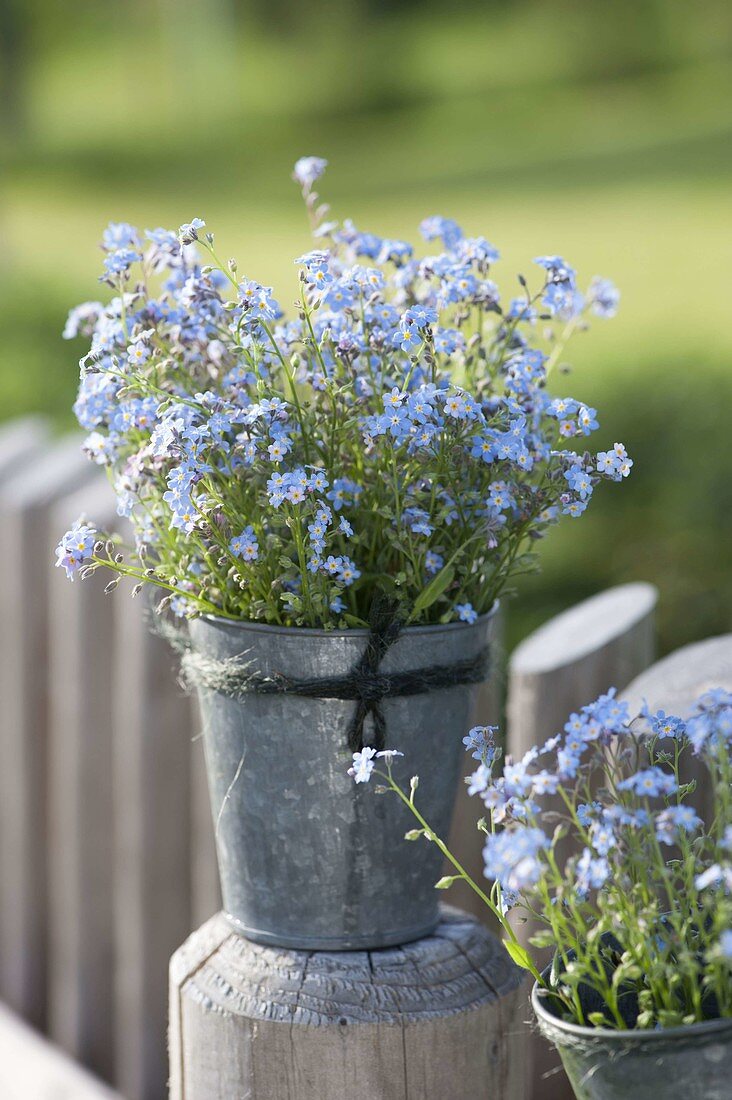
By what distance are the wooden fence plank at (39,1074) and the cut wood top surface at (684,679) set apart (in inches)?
62.1

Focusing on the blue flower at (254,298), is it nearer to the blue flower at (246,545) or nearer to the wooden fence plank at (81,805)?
the blue flower at (246,545)

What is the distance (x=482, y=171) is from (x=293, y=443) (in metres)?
12.5

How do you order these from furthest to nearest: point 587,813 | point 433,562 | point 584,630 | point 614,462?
1. point 584,630
2. point 433,562
3. point 614,462
4. point 587,813

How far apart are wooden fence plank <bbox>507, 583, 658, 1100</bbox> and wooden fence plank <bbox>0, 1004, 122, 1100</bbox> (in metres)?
1.02

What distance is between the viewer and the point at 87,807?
8.84ft

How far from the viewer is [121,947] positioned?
264cm

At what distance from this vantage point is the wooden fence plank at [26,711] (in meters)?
2.75

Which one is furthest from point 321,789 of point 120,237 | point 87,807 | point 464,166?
point 464,166

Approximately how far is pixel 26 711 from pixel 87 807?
11.1 inches

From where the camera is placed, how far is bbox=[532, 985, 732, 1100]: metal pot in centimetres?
93

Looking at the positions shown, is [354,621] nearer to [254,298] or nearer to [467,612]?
[467,612]

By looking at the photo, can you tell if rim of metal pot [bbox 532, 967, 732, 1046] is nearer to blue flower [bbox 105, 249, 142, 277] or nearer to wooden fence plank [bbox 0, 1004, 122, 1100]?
blue flower [bbox 105, 249, 142, 277]

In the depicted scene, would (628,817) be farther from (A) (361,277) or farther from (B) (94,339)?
(B) (94,339)

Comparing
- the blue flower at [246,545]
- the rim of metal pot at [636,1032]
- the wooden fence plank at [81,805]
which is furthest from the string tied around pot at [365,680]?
the wooden fence plank at [81,805]
